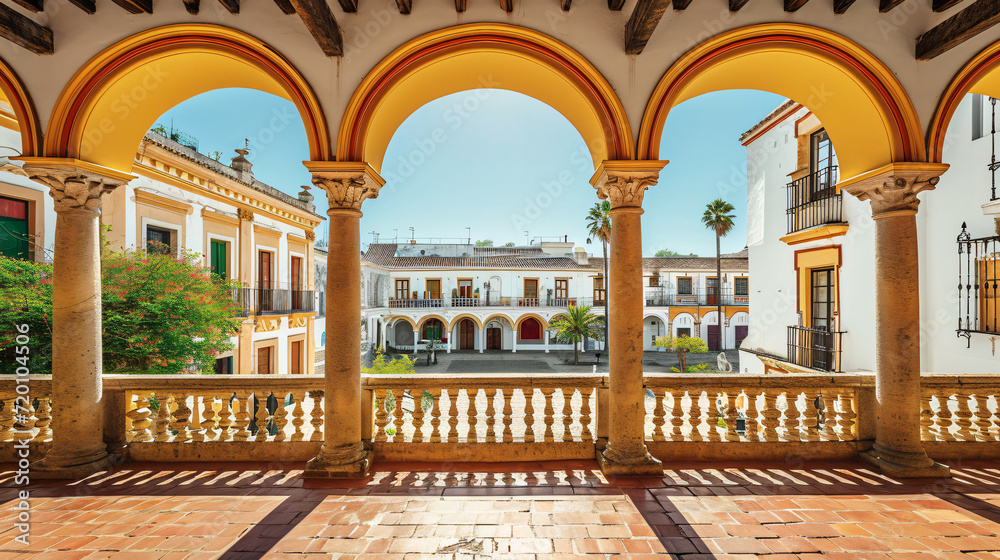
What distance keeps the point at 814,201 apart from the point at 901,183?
A: 5.89m

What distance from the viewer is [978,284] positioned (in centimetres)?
600

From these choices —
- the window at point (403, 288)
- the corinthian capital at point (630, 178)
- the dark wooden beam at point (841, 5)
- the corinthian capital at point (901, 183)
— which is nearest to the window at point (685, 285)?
the window at point (403, 288)

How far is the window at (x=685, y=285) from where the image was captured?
107ft

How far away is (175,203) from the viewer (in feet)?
31.4

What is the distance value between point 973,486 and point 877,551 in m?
1.65

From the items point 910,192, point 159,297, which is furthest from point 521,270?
point 910,192

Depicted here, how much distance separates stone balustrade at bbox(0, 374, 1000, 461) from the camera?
393cm

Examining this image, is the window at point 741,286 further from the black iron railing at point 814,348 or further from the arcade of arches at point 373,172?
the arcade of arches at point 373,172

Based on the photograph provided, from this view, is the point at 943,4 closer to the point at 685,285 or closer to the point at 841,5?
the point at 841,5

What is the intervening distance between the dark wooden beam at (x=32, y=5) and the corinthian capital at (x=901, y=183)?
7.24 meters

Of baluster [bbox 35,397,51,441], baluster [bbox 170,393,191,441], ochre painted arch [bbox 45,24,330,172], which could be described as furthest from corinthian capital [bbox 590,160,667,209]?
baluster [bbox 35,397,51,441]

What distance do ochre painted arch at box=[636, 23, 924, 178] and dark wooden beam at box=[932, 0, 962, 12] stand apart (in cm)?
62

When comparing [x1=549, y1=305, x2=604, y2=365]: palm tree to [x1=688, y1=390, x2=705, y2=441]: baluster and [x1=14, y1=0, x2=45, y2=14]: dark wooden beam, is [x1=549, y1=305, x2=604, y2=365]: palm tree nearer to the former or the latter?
[x1=688, y1=390, x2=705, y2=441]: baluster

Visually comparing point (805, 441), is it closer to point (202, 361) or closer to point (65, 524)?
point (65, 524)
